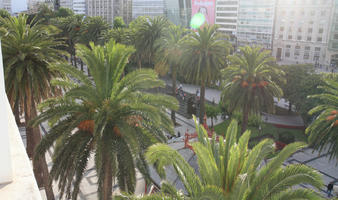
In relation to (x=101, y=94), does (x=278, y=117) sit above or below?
below

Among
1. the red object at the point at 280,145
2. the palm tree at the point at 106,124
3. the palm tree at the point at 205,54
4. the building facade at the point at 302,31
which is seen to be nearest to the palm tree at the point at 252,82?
the palm tree at the point at 205,54

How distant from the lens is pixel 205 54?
26047mm

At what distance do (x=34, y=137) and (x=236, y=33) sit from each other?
96376 mm

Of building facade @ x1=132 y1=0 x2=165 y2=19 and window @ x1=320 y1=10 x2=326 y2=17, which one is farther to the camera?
building facade @ x1=132 y1=0 x2=165 y2=19

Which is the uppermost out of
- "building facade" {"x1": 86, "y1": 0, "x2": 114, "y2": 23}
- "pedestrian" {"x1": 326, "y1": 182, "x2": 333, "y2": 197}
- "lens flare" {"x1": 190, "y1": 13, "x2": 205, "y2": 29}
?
"building facade" {"x1": 86, "y1": 0, "x2": 114, "y2": 23}

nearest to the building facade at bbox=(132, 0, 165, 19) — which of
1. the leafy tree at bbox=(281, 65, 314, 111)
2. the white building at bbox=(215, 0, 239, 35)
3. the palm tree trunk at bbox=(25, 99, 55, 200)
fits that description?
the white building at bbox=(215, 0, 239, 35)

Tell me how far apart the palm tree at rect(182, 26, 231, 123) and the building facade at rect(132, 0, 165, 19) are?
8036cm

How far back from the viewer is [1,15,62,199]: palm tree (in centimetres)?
1369

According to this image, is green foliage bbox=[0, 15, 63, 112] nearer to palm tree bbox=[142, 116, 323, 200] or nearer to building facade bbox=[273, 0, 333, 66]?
palm tree bbox=[142, 116, 323, 200]

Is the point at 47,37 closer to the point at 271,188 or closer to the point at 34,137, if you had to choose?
the point at 34,137

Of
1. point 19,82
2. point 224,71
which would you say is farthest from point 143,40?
point 19,82

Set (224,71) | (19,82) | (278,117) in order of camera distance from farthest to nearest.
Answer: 1. (278,117)
2. (224,71)
3. (19,82)

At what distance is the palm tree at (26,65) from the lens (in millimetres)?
13688

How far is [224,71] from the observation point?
24.1 meters
